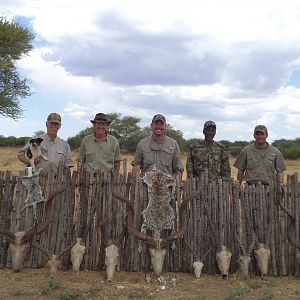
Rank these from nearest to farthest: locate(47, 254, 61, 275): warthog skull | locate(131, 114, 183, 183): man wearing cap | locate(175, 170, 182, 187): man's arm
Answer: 1. locate(47, 254, 61, 275): warthog skull
2. locate(175, 170, 182, 187): man's arm
3. locate(131, 114, 183, 183): man wearing cap

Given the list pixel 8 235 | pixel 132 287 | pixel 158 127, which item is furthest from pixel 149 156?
pixel 8 235

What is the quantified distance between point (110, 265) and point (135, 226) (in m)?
0.73

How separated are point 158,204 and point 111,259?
1.03 meters

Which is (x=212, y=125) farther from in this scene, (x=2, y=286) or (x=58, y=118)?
(x=2, y=286)

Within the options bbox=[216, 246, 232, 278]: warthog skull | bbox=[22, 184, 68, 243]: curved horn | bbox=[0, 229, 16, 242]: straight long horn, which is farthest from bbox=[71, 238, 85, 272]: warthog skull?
bbox=[216, 246, 232, 278]: warthog skull

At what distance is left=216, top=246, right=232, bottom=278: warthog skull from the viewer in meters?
6.86

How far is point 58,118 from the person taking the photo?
746 centimetres

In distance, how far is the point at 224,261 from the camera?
6859 millimetres

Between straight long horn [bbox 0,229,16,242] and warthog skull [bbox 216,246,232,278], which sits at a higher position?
straight long horn [bbox 0,229,16,242]

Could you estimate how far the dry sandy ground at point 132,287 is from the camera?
5984mm

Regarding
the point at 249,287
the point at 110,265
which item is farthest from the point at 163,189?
the point at 249,287

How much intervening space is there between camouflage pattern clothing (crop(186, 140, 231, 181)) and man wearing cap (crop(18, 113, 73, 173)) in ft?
6.22

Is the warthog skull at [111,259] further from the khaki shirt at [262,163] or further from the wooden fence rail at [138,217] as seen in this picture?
the khaki shirt at [262,163]

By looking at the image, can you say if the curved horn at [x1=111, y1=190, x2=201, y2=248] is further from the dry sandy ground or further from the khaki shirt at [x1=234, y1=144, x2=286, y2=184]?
the khaki shirt at [x1=234, y1=144, x2=286, y2=184]
